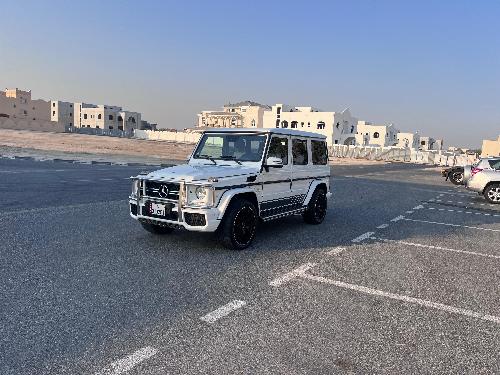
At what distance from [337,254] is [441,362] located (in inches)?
124

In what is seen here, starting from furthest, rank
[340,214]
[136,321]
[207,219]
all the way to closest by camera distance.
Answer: [340,214]
[207,219]
[136,321]

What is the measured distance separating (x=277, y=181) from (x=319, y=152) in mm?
2093

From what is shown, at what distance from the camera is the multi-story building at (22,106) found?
9250 cm

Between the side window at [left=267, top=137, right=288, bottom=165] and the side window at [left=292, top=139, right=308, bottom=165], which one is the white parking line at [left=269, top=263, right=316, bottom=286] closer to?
the side window at [left=267, top=137, right=288, bottom=165]

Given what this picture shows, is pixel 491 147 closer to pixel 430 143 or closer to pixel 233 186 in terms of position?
pixel 430 143

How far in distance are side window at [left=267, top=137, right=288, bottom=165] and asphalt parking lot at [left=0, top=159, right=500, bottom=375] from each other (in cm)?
156

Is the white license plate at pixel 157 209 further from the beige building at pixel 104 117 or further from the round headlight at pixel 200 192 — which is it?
the beige building at pixel 104 117

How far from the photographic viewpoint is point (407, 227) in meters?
9.19

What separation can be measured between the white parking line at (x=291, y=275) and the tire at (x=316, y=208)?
2.80 metres

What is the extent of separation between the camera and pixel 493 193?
579 inches

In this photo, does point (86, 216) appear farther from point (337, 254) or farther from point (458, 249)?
point (458, 249)

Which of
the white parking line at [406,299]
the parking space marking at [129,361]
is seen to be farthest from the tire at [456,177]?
the parking space marking at [129,361]

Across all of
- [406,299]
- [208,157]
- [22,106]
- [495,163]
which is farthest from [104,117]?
[406,299]

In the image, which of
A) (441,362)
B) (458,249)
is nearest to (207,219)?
(441,362)
